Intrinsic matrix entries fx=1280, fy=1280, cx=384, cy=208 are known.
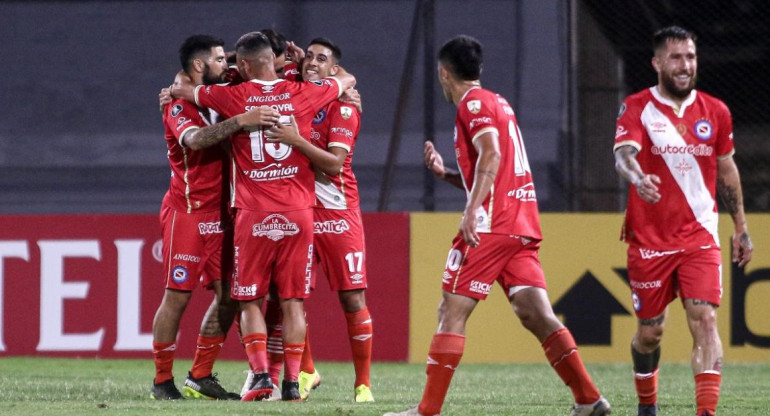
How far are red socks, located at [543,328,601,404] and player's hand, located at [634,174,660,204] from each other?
0.78 metres

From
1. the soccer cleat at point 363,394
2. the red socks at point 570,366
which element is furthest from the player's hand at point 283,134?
the red socks at point 570,366

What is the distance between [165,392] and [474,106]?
2904 mm

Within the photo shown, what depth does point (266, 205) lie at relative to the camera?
7.37 metres

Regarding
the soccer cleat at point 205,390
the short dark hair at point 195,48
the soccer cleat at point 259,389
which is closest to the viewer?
the soccer cleat at point 259,389

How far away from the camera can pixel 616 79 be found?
45.3 feet

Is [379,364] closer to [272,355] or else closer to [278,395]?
[272,355]

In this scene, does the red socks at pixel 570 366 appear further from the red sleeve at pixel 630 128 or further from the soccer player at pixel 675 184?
the red sleeve at pixel 630 128

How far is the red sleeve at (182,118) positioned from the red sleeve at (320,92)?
2.45 ft

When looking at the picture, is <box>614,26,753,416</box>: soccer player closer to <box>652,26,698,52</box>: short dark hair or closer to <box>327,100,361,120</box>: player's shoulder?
<box>652,26,698,52</box>: short dark hair

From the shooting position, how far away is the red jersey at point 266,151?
24.2 ft

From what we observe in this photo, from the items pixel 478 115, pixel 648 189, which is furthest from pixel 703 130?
pixel 478 115

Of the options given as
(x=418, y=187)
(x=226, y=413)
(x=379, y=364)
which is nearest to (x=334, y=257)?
(x=226, y=413)

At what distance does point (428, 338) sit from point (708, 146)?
5877 mm

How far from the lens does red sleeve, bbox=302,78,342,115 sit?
752 centimetres
